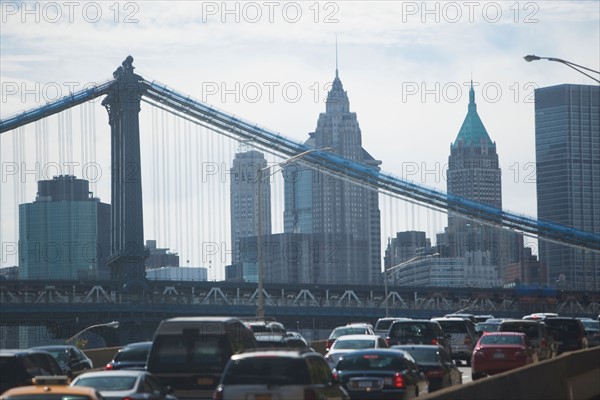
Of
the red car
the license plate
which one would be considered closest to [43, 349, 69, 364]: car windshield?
the license plate

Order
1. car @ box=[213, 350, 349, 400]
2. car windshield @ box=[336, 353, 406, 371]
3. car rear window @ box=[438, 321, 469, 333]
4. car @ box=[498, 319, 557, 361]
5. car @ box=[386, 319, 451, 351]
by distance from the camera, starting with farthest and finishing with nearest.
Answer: car rear window @ box=[438, 321, 469, 333] < car @ box=[498, 319, 557, 361] < car @ box=[386, 319, 451, 351] < car windshield @ box=[336, 353, 406, 371] < car @ box=[213, 350, 349, 400]

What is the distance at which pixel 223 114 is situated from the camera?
127m

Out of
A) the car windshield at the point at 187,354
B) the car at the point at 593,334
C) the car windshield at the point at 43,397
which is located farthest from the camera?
the car at the point at 593,334

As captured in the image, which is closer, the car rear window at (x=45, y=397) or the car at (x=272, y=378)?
the car rear window at (x=45, y=397)

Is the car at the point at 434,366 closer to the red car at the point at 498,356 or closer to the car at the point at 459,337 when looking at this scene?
the red car at the point at 498,356

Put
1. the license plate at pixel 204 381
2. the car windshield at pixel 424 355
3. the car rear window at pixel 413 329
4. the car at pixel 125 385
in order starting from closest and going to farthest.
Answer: the car at pixel 125 385
the license plate at pixel 204 381
the car windshield at pixel 424 355
the car rear window at pixel 413 329

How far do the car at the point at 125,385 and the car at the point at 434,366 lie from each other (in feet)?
33.5

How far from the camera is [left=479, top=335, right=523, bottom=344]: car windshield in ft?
135

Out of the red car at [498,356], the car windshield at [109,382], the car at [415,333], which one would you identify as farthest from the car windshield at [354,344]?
the car windshield at [109,382]

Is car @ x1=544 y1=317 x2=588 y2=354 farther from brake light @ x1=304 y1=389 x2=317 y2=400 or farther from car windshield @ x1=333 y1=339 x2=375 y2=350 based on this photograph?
brake light @ x1=304 y1=389 x2=317 y2=400

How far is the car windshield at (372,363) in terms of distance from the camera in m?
27.7

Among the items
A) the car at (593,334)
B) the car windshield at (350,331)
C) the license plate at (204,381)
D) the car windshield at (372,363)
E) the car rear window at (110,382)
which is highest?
the car rear window at (110,382)

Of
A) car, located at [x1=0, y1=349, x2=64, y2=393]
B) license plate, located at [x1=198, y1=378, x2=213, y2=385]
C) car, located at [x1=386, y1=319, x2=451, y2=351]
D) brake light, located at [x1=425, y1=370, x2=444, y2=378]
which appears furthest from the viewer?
car, located at [x1=386, y1=319, x2=451, y2=351]

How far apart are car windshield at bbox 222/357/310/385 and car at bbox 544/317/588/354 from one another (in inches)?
1334
